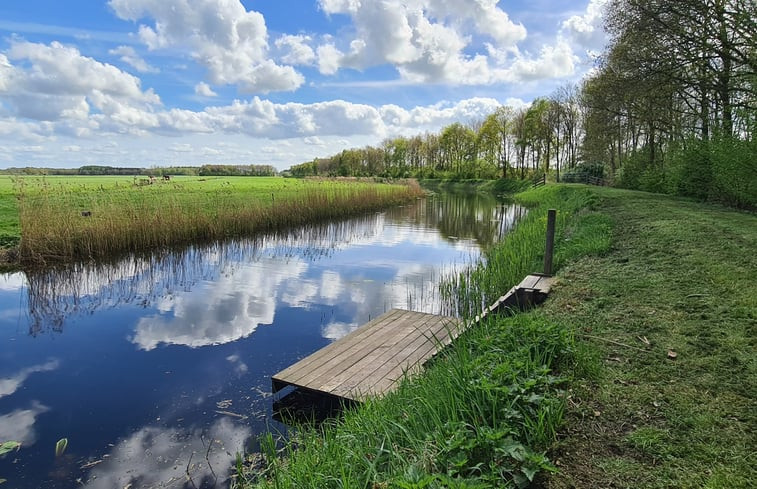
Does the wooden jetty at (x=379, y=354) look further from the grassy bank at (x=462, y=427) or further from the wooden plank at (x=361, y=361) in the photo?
the grassy bank at (x=462, y=427)

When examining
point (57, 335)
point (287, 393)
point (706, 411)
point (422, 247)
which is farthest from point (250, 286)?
point (706, 411)

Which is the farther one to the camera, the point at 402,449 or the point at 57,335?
the point at 57,335

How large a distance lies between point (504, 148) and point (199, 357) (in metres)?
53.3

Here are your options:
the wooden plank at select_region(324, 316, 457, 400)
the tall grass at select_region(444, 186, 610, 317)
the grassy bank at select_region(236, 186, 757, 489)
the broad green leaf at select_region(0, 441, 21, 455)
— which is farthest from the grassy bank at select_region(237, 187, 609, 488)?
the tall grass at select_region(444, 186, 610, 317)

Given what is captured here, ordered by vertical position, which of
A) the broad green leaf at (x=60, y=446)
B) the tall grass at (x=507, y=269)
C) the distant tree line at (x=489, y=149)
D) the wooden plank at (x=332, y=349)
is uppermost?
the distant tree line at (x=489, y=149)

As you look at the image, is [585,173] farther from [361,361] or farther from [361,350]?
[361,361]

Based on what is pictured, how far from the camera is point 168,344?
6266mm

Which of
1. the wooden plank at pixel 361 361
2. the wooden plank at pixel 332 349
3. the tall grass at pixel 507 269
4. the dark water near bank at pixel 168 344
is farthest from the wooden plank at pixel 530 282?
the dark water near bank at pixel 168 344

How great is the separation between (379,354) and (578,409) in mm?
2699

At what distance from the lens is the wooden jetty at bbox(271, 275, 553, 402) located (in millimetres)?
4293

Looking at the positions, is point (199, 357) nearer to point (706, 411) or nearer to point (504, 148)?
point (706, 411)

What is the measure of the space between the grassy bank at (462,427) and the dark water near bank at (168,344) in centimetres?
93

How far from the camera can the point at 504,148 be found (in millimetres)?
54094

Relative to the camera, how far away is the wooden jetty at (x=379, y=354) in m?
4.29
